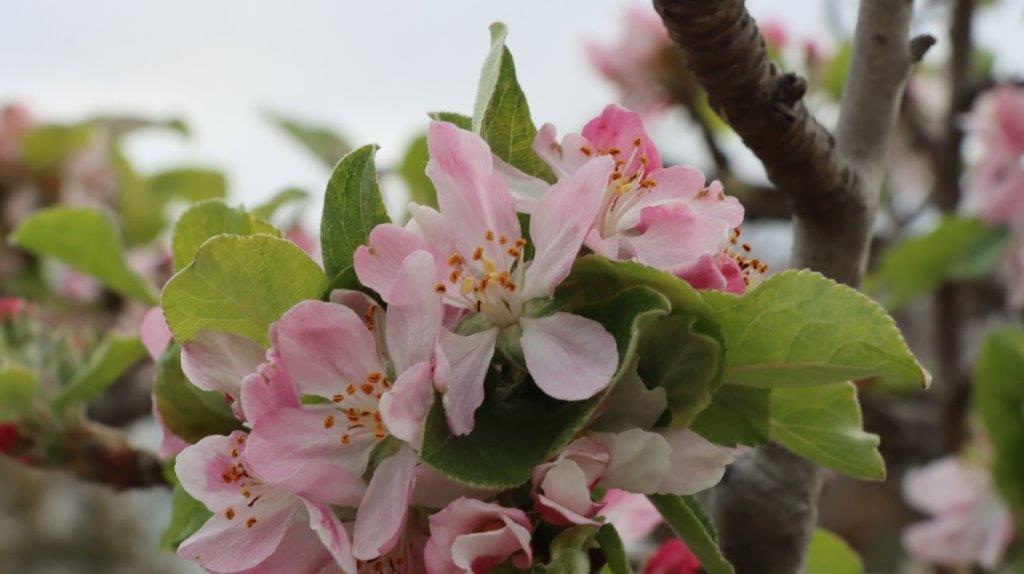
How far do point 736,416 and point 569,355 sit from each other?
0.12 metres

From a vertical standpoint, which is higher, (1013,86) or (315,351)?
(315,351)

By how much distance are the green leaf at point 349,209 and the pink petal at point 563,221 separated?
0.08 metres

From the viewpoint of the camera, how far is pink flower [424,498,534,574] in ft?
1.50

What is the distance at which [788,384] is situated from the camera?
0.52 metres

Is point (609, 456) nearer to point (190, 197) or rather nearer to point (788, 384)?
point (788, 384)

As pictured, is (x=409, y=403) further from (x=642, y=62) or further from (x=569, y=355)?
(x=642, y=62)

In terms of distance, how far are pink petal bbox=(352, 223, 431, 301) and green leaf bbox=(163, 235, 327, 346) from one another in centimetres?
4

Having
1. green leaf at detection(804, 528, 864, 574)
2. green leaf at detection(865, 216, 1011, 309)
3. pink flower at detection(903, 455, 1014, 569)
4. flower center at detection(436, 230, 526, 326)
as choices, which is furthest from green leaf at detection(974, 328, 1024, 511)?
flower center at detection(436, 230, 526, 326)

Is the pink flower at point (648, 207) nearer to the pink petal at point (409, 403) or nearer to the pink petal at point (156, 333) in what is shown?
the pink petal at point (409, 403)

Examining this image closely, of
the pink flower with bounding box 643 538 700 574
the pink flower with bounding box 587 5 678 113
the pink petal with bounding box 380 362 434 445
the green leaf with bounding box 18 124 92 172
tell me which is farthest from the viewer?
the pink flower with bounding box 587 5 678 113

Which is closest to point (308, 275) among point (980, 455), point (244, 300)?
point (244, 300)

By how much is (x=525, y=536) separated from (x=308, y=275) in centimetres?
15

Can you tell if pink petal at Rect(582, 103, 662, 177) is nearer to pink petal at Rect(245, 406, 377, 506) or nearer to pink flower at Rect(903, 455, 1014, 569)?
pink petal at Rect(245, 406, 377, 506)

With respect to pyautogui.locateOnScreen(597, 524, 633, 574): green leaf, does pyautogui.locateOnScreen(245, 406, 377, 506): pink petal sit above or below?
above
